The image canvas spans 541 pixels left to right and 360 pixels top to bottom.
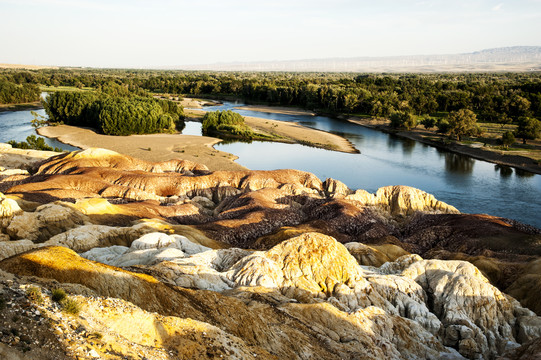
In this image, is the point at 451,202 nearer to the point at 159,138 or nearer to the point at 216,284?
the point at 216,284

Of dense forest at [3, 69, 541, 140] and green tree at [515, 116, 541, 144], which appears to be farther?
dense forest at [3, 69, 541, 140]

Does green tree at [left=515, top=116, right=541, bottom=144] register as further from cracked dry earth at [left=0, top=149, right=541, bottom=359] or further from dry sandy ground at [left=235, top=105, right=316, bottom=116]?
dry sandy ground at [left=235, top=105, right=316, bottom=116]

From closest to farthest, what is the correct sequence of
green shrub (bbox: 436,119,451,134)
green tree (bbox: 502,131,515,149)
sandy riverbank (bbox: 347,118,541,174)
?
sandy riverbank (bbox: 347,118,541,174), green tree (bbox: 502,131,515,149), green shrub (bbox: 436,119,451,134)

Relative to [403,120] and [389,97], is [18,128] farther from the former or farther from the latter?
[389,97]

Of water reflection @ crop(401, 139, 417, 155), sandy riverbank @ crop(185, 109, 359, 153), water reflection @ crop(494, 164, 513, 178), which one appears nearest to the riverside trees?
sandy riverbank @ crop(185, 109, 359, 153)

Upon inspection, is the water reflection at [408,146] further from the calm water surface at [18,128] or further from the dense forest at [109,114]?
the calm water surface at [18,128]

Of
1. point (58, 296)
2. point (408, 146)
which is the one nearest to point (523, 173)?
point (408, 146)
